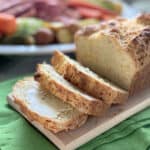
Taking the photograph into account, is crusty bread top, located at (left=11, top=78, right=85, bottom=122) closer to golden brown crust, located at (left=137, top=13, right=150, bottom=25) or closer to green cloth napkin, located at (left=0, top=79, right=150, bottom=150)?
green cloth napkin, located at (left=0, top=79, right=150, bottom=150)

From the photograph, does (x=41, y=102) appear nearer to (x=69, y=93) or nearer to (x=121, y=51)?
(x=69, y=93)

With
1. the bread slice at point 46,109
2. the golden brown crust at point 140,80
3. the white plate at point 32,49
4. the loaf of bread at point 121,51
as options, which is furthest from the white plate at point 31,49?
the golden brown crust at point 140,80

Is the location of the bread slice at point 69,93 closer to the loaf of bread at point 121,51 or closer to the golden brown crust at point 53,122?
the golden brown crust at point 53,122

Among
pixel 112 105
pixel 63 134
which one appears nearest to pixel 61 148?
pixel 63 134

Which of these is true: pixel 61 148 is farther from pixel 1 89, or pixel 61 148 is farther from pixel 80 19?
pixel 80 19

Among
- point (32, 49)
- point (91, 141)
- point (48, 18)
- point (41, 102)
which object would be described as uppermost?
point (48, 18)

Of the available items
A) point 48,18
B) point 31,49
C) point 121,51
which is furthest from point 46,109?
point 48,18
